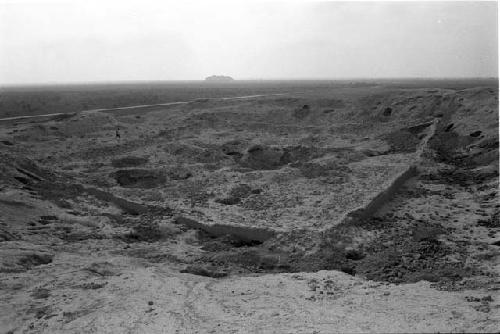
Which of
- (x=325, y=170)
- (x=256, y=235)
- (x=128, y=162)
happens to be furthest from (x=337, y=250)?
(x=128, y=162)

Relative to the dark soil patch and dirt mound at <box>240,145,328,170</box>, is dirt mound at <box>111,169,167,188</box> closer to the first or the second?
dirt mound at <box>240,145,328,170</box>

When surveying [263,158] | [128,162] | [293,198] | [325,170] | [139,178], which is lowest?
[139,178]

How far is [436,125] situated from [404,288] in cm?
2006

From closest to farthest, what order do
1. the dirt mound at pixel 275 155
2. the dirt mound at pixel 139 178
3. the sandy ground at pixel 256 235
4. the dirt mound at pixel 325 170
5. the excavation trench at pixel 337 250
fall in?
1. the sandy ground at pixel 256 235
2. the excavation trench at pixel 337 250
3. the dirt mound at pixel 325 170
4. the dirt mound at pixel 139 178
5. the dirt mound at pixel 275 155

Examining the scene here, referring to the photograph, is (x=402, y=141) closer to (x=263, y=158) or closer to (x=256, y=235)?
(x=263, y=158)

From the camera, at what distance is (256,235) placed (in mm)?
11078

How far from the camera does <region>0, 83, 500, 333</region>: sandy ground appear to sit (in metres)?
6.58

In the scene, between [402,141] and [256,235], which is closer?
[256,235]

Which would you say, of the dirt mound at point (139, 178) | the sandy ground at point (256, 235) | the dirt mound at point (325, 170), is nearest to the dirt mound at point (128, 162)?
the sandy ground at point (256, 235)

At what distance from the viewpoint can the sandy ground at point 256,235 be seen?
6.58 metres

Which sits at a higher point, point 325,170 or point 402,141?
point 402,141

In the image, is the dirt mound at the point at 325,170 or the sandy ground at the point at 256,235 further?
the dirt mound at the point at 325,170

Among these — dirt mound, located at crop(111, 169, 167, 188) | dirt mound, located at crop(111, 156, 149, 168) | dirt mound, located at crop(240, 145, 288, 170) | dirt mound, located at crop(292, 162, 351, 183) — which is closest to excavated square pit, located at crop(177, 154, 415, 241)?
dirt mound, located at crop(292, 162, 351, 183)

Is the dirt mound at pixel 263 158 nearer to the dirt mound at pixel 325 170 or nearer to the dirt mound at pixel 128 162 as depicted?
the dirt mound at pixel 325 170
